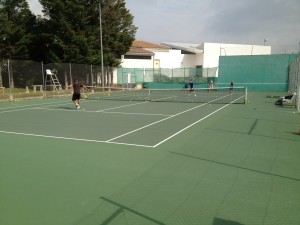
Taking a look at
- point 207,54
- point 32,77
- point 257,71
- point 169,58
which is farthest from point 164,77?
point 32,77

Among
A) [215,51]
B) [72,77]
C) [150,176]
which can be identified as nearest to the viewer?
[150,176]

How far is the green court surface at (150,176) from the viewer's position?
4117mm

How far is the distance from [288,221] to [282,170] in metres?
2.21

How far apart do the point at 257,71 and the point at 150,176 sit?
1317 inches

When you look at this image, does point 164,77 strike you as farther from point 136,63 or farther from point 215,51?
point 215,51

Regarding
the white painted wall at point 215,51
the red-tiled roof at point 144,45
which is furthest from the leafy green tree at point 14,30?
the white painted wall at point 215,51

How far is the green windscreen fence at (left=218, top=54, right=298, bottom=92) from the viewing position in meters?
35.0

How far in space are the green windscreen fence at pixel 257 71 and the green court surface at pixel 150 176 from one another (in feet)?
87.5

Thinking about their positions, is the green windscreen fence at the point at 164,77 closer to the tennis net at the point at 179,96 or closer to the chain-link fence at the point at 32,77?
the tennis net at the point at 179,96

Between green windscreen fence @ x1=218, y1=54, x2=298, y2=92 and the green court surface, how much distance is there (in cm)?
2666

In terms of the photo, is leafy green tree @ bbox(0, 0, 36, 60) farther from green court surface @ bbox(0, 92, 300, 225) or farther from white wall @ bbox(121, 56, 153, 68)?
green court surface @ bbox(0, 92, 300, 225)

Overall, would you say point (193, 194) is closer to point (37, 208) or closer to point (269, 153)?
point (37, 208)

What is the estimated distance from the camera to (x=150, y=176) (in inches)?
221

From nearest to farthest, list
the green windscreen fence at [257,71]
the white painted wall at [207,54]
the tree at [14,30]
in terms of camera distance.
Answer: the tree at [14,30] < the green windscreen fence at [257,71] < the white painted wall at [207,54]
